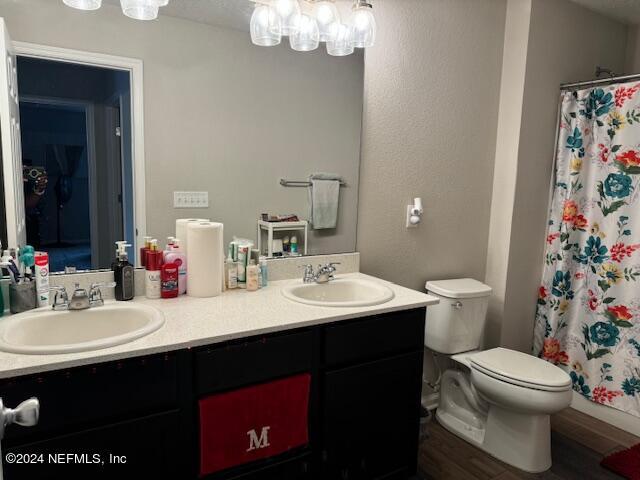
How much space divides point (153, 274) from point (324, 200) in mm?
859

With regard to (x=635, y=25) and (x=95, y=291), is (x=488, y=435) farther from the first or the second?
(x=635, y=25)

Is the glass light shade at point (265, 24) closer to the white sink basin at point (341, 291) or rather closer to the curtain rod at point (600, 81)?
the white sink basin at point (341, 291)

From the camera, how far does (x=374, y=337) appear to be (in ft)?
5.56

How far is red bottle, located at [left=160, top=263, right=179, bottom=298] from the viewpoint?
65.4 inches

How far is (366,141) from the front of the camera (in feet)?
7.30

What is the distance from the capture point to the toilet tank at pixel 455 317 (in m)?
2.31

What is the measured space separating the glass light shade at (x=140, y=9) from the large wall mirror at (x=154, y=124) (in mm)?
33

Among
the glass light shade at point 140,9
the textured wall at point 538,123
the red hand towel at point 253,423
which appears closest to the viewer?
the red hand towel at point 253,423

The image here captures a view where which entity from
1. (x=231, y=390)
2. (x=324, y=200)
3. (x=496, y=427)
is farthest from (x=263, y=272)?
(x=496, y=427)

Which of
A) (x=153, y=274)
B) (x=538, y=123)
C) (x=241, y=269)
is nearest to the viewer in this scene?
(x=153, y=274)

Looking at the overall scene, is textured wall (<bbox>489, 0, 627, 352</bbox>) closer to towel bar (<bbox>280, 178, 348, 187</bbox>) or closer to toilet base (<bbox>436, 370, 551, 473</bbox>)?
toilet base (<bbox>436, 370, 551, 473</bbox>)

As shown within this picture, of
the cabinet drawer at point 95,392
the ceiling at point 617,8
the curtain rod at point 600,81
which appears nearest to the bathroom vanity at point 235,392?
the cabinet drawer at point 95,392

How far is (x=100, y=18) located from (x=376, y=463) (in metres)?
1.97

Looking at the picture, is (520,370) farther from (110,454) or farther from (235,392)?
(110,454)
